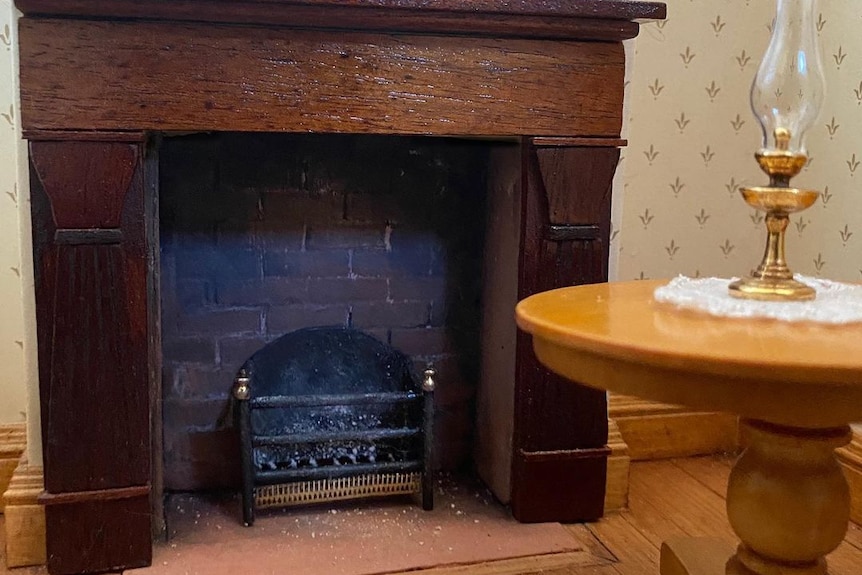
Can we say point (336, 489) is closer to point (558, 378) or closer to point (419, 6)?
point (558, 378)

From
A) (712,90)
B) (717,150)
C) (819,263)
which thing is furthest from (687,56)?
(819,263)

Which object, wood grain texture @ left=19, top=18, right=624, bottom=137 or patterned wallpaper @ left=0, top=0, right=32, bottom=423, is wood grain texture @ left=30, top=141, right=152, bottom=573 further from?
patterned wallpaper @ left=0, top=0, right=32, bottom=423

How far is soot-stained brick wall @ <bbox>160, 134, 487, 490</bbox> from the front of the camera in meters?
1.76

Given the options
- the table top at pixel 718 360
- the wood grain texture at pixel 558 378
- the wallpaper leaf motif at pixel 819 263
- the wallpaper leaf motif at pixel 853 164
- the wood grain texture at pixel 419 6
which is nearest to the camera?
the table top at pixel 718 360

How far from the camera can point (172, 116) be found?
137 centimetres

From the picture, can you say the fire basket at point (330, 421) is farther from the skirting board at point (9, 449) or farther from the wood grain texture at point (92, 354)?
the skirting board at point (9, 449)

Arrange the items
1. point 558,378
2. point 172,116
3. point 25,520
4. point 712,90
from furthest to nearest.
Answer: point 712,90 → point 558,378 → point 25,520 → point 172,116

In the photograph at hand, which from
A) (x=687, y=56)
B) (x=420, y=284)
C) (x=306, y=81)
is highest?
(x=687, y=56)

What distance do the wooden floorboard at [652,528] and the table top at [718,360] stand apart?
2.23ft

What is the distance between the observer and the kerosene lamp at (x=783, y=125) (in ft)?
3.62

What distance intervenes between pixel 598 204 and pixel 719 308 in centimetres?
57

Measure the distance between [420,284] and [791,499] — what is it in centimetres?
101

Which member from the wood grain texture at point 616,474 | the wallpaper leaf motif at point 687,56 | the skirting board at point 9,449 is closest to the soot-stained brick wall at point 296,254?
the skirting board at point 9,449

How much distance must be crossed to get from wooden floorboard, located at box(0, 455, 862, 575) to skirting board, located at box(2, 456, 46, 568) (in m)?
0.03
